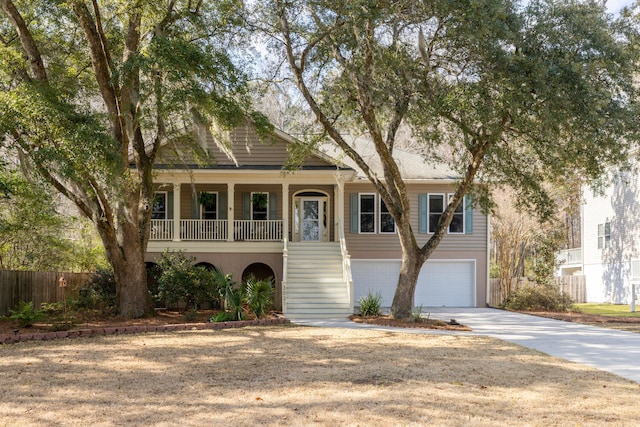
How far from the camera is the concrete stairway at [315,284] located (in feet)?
61.1

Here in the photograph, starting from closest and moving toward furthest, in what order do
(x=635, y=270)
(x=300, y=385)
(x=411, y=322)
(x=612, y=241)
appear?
(x=300, y=385)
(x=411, y=322)
(x=635, y=270)
(x=612, y=241)

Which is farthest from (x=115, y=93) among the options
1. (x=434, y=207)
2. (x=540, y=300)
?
(x=540, y=300)

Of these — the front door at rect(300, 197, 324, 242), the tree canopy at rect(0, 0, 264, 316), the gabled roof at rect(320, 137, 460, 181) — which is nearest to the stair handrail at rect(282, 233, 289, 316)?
the front door at rect(300, 197, 324, 242)

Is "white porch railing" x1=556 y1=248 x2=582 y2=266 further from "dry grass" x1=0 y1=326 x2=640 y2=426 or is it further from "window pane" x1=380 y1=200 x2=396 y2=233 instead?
"dry grass" x1=0 y1=326 x2=640 y2=426

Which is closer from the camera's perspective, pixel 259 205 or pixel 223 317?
pixel 223 317

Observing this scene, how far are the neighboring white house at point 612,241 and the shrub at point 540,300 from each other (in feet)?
17.2

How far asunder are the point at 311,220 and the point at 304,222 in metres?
0.26

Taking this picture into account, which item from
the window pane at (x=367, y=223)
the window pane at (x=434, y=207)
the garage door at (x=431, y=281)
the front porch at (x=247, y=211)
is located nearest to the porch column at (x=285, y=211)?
the front porch at (x=247, y=211)

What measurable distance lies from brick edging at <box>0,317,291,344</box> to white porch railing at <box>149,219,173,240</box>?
706cm

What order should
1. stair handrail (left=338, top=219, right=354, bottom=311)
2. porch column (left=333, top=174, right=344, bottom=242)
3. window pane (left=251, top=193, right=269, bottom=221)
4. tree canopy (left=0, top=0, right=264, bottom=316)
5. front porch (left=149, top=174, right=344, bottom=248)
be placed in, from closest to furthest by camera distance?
tree canopy (left=0, top=0, right=264, bottom=316)
stair handrail (left=338, top=219, right=354, bottom=311)
porch column (left=333, top=174, right=344, bottom=242)
front porch (left=149, top=174, right=344, bottom=248)
window pane (left=251, top=193, right=269, bottom=221)

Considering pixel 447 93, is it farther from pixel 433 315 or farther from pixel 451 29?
pixel 433 315

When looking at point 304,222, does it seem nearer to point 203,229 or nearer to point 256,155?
point 256,155

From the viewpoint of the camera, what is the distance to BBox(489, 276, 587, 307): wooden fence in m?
24.6

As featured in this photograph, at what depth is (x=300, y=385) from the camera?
8.35m
